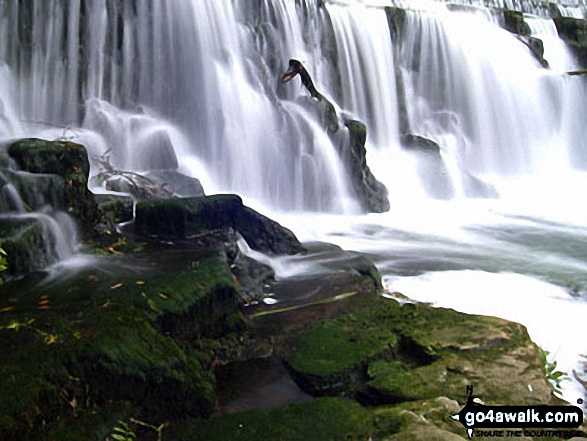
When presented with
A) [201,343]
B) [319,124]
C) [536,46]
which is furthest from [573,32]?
[201,343]

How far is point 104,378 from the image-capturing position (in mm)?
2996

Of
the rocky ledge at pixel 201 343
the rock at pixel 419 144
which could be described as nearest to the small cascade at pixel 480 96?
the rock at pixel 419 144

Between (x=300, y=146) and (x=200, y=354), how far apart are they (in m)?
7.42

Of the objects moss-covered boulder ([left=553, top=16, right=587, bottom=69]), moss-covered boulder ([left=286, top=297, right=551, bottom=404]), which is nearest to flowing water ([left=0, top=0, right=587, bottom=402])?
moss-covered boulder ([left=286, top=297, right=551, bottom=404])

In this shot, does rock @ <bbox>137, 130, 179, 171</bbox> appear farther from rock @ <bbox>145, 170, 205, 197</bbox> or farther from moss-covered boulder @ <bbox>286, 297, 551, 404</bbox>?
moss-covered boulder @ <bbox>286, 297, 551, 404</bbox>

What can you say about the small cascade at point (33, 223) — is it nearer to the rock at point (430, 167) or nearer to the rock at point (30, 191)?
the rock at point (30, 191)

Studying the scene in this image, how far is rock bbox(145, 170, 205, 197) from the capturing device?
755 centimetres

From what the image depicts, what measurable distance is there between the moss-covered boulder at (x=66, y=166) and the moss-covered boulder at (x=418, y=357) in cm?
252

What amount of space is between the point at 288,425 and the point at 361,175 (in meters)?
8.67

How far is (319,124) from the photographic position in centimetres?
1138

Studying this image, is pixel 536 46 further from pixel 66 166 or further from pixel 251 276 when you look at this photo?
pixel 66 166

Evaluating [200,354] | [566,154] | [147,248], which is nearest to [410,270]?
[147,248]

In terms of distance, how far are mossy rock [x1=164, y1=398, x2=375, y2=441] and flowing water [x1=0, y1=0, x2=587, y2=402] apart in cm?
202

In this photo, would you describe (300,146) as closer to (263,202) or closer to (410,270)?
(263,202)
